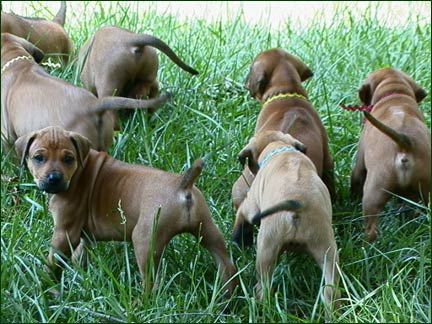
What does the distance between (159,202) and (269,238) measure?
628 mm

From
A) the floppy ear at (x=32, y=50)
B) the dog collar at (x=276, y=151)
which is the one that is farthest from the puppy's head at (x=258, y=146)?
the floppy ear at (x=32, y=50)

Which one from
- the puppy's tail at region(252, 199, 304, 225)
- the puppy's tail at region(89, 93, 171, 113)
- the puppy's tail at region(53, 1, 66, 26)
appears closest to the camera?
the puppy's tail at region(252, 199, 304, 225)

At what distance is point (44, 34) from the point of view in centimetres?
768

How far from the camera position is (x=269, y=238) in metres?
4.75

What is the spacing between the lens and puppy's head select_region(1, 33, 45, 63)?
661cm

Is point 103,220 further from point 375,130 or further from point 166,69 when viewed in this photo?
point 166,69

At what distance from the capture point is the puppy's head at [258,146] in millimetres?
5582

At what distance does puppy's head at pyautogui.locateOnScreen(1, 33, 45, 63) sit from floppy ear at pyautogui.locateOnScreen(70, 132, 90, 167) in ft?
4.96

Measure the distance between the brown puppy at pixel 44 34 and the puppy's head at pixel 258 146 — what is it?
2.51m

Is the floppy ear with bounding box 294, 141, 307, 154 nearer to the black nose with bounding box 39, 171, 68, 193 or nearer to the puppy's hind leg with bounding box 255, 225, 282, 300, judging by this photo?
the puppy's hind leg with bounding box 255, 225, 282, 300

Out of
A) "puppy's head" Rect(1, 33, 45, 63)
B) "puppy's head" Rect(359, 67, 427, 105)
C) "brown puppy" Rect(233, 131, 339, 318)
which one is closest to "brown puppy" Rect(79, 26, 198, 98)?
"puppy's head" Rect(1, 33, 45, 63)

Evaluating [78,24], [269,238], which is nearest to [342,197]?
[269,238]

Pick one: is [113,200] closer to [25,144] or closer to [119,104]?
[25,144]

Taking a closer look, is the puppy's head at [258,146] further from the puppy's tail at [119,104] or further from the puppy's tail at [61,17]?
the puppy's tail at [61,17]
